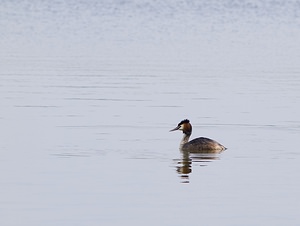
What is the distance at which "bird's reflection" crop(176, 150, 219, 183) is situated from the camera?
16.7 m

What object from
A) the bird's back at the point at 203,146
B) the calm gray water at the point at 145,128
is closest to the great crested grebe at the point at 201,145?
the bird's back at the point at 203,146

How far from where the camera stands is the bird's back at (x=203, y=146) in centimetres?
1842

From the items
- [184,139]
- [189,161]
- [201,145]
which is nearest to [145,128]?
[184,139]

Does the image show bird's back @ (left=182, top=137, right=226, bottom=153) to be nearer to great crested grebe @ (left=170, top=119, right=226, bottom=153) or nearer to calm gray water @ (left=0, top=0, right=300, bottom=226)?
great crested grebe @ (left=170, top=119, right=226, bottom=153)

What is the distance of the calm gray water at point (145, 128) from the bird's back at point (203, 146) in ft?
0.56

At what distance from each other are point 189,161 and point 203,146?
31.3 inches

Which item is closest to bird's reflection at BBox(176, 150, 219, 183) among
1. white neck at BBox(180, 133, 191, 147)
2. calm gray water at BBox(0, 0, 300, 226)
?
calm gray water at BBox(0, 0, 300, 226)

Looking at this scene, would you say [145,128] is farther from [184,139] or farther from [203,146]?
[203,146]

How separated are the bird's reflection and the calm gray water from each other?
1.3 inches

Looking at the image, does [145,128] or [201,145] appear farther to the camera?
[145,128]

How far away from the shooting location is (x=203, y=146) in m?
18.7

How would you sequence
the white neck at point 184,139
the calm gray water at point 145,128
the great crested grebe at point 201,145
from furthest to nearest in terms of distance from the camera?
1. the white neck at point 184,139
2. the great crested grebe at point 201,145
3. the calm gray water at point 145,128

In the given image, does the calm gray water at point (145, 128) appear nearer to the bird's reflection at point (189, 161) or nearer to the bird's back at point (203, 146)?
the bird's reflection at point (189, 161)

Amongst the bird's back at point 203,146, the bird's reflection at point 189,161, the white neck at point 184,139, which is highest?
the white neck at point 184,139
